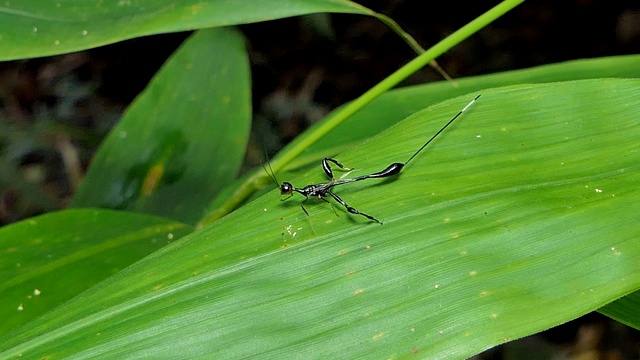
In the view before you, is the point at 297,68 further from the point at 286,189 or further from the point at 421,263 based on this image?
the point at 421,263

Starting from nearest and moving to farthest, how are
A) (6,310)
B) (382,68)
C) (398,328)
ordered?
(398,328) → (6,310) → (382,68)

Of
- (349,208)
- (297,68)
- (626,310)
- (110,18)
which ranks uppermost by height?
(297,68)

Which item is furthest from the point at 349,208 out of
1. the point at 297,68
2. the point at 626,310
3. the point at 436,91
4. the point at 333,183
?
the point at 297,68

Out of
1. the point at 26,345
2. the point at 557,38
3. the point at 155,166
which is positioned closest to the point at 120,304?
the point at 26,345

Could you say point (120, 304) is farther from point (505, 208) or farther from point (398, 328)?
point (505, 208)

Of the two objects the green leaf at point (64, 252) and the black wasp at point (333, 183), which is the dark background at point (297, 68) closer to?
the green leaf at point (64, 252)
